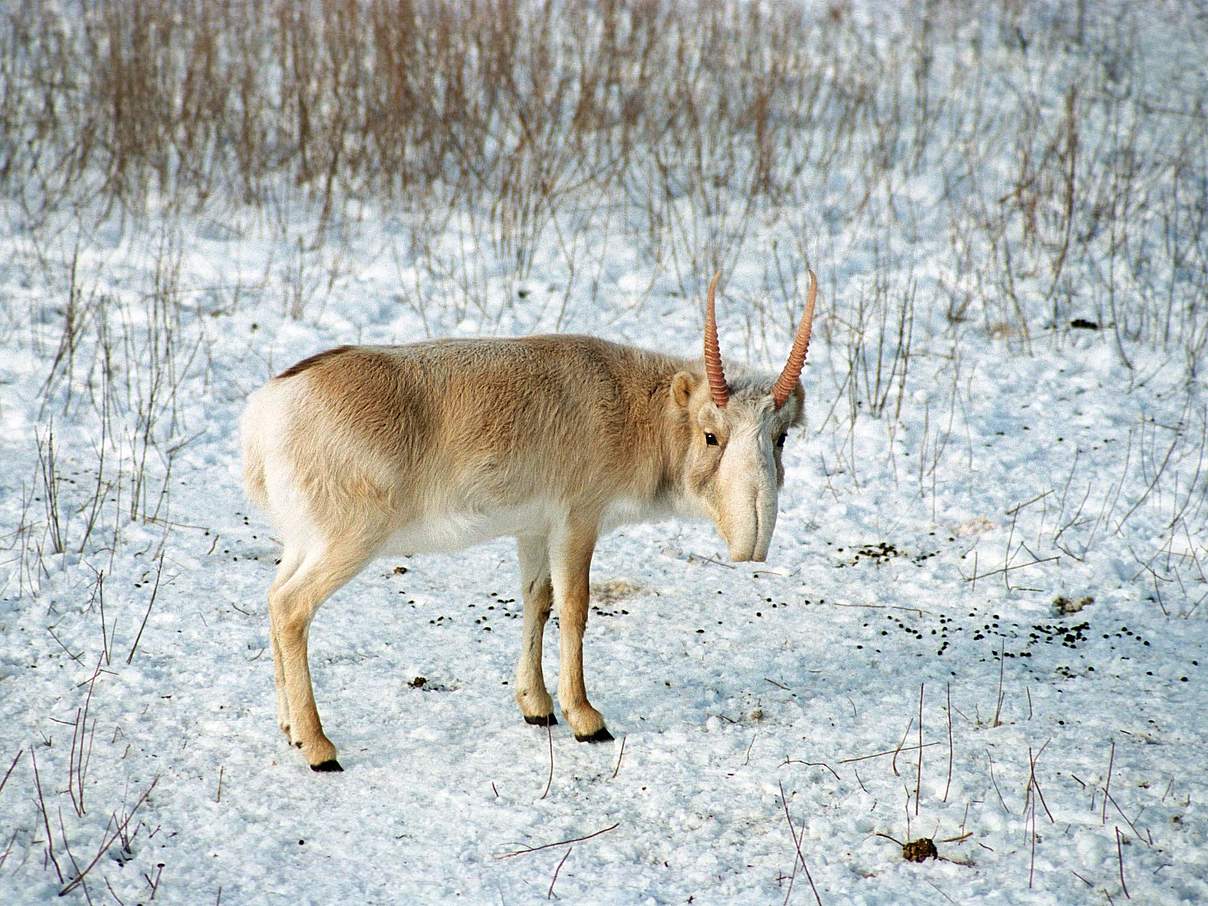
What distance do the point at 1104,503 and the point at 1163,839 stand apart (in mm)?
3508

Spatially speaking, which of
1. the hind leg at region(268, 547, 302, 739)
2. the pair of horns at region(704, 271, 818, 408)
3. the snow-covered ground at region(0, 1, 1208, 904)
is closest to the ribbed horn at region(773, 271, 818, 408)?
the pair of horns at region(704, 271, 818, 408)

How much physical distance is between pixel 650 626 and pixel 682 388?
167 centimetres

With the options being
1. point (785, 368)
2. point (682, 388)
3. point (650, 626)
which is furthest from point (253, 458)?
point (650, 626)

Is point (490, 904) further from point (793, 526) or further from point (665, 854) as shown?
point (793, 526)

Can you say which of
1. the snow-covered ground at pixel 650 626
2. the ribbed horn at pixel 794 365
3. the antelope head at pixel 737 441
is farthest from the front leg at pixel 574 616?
the ribbed horn at pixel 794 365

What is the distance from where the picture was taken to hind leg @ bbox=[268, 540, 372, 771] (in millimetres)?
4875

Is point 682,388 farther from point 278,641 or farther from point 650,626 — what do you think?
point 278,641

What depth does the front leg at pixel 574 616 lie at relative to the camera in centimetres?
526

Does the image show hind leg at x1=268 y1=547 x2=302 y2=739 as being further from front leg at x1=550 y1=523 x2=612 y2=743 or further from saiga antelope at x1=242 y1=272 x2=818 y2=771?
front leg at x1=550 y1=523 x2=612 y2=743

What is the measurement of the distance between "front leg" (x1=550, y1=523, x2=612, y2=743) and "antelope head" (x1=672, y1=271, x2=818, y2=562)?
0.55 m

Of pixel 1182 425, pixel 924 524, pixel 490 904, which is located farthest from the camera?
pixel 1182 425

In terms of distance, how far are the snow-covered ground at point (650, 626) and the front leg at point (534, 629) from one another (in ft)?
0.50

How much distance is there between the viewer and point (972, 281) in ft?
35.2

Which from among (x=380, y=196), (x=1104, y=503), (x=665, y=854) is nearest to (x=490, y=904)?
(x=665, y=854)
